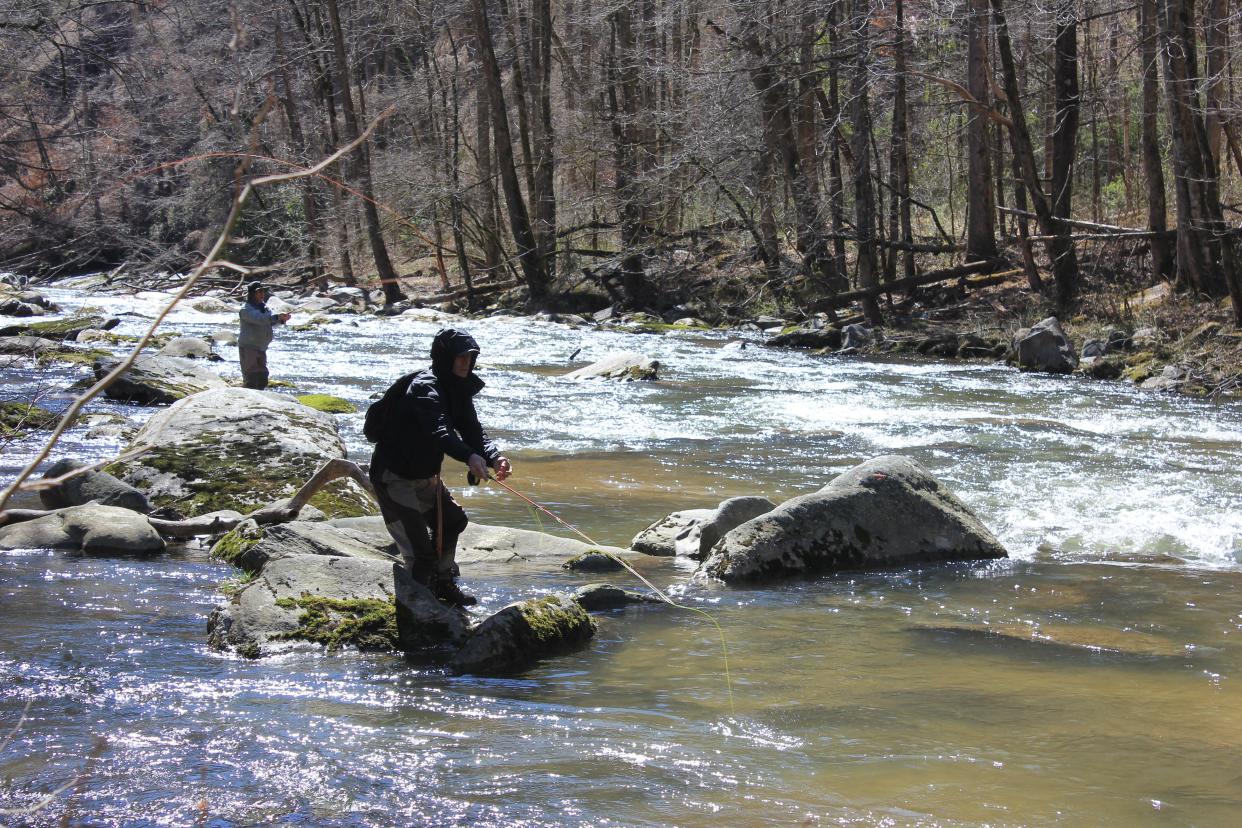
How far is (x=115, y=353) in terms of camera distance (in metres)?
17.5

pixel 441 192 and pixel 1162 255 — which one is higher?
pixel 441 192

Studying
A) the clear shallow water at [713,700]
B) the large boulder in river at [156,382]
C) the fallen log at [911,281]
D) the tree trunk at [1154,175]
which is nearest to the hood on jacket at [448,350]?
the clear shallow water at [713,700]

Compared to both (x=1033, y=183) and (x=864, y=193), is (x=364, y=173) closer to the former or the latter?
(x=864, y=193)

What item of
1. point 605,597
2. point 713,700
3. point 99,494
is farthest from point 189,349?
point 713,700

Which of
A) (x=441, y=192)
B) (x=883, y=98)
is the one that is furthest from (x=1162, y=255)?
(x=441, y=192)

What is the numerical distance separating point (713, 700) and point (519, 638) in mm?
1031

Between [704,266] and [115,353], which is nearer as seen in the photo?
[115,353]

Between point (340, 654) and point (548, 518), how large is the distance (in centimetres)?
328

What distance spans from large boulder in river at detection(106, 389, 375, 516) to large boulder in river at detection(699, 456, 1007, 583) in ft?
10.1

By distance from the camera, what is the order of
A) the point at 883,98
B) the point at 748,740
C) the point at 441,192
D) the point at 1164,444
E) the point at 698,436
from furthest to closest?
the point at 441,192, the point at 883,98, the point at 698,436, the point at 1164,444, the point at 748,740

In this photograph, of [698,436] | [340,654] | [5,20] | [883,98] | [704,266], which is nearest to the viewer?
[340,654]

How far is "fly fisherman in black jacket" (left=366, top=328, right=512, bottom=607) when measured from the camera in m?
5.41

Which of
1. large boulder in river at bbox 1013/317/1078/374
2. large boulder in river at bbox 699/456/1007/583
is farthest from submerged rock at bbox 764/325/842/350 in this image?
large boulder in river at bbox 699/456/1007/583

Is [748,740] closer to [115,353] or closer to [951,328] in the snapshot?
[115,353]
